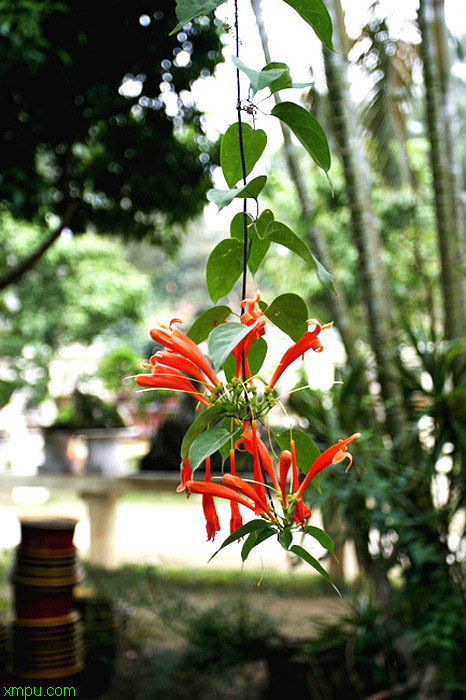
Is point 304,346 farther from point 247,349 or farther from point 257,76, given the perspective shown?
point 257,76

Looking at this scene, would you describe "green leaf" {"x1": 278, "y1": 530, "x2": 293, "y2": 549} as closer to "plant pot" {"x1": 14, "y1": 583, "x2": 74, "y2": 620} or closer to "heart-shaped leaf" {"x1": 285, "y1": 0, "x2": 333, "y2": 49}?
"heart-shaped leaf" {"x1": 285, "y1": 0, "x2": 333, "y2": 49}

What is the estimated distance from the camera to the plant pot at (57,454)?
3867 mm

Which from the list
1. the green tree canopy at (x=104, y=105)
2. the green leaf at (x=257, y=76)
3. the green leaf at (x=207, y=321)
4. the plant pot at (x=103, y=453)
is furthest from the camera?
the plant pot at (x=103, y=453)

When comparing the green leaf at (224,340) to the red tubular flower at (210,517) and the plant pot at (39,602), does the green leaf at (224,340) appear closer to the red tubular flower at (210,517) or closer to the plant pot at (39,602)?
the red tubular flower at (210,517)

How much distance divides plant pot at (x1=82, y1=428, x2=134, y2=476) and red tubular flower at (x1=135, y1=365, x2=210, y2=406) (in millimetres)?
3474

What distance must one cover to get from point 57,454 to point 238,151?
12.0ft

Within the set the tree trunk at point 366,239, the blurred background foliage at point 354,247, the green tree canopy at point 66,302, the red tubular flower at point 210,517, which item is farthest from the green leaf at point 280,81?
the green tree canopy at point 66,302

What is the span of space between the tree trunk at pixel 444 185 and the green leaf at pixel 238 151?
1670mm

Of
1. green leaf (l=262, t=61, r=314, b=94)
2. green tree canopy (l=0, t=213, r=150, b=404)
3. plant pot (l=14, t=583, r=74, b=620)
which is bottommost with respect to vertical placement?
plant pot (l=14, t=583, r=74, b=620)

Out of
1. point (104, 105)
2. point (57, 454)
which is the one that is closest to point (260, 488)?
point (104, 105)

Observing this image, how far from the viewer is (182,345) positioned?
425mm

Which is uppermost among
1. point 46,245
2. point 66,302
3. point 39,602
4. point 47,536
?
point 66,302

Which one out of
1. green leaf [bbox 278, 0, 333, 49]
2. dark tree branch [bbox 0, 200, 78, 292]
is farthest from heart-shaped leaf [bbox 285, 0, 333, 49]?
dark tree branch [bbox 0, 200, 78, 292]

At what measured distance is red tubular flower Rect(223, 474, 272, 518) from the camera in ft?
1.26
